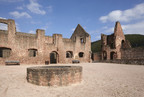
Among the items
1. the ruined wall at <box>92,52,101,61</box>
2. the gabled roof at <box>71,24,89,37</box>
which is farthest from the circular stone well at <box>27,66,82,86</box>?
the ruined wall at <box>92,52,101,61</box>

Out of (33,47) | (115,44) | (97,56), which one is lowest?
(97,56)

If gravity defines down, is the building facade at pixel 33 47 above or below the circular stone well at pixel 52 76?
above

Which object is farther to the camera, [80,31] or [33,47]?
[80,31]

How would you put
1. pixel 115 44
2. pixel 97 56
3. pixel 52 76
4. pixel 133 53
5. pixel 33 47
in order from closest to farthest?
1. pixel 52 76
2. pixel 33 47
3. pixel 133 53
4. pixel 115 44
5. pixel 97 56

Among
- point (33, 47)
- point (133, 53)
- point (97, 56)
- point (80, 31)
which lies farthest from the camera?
point (97, 56)

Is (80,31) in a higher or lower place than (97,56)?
higher

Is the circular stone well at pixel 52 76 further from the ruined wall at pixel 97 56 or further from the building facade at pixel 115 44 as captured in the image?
the ruined wall at pixel 97 56

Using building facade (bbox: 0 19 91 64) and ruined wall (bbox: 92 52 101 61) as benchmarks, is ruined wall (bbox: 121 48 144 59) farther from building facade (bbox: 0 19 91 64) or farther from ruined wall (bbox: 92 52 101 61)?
building facade (bbox: 0 19 91 64)

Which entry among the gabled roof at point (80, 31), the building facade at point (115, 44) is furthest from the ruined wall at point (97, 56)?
the gabled roof at point (80, 31)

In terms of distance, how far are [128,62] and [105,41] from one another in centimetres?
1029

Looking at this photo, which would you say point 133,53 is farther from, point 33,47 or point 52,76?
point 52,76

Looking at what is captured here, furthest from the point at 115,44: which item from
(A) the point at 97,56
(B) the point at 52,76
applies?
(B) the point at 52,76

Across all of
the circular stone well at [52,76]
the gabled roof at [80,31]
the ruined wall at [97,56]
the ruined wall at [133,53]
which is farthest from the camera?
the ruined wall at [97,56]

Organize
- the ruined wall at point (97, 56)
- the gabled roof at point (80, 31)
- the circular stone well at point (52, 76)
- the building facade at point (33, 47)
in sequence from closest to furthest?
the circular stone well at point (52, 76), the building facade at point (33, 47), the gabled roof at point (80, 31), the ruined wall at point (97, 56)
